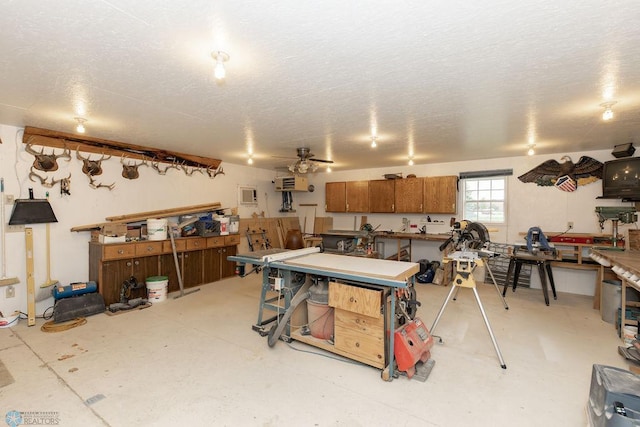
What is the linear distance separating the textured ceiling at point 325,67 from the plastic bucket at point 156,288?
7.66 feet

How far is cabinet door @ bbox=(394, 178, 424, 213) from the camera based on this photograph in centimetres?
657

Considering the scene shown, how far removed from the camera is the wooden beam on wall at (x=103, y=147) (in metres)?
4.10

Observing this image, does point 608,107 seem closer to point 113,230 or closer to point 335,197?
point 335,197

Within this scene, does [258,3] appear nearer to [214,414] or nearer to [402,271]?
[402,271]

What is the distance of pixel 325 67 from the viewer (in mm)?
2244

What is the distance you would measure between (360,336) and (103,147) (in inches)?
195

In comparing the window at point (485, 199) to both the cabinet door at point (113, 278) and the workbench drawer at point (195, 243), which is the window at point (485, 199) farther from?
the cabinet door at point (113, 278)

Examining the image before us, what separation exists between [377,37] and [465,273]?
240cm

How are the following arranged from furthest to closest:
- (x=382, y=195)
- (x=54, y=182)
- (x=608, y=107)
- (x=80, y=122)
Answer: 1. (x=382, y=195)
2. (x=54, y=182)
3. (x=80, y=122)
4. (x=608, y=107)

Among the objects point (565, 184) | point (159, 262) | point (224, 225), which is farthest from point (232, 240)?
point (565, 184)

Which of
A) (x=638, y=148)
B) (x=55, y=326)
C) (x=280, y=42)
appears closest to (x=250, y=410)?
(x=280, y=42)

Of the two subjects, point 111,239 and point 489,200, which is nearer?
point 111,239

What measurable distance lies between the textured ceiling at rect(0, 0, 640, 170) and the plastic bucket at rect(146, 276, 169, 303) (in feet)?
7.66

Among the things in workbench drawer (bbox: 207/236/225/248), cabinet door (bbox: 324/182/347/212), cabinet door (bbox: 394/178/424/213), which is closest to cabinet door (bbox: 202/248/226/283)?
workbench drawer (bbox: 207/236/225/248)
